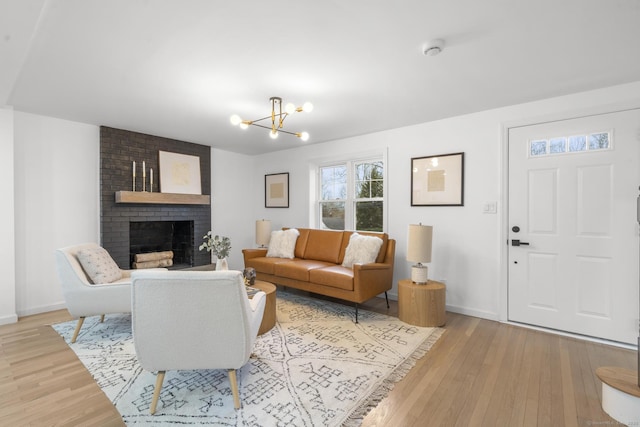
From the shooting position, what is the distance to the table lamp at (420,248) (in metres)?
3.31

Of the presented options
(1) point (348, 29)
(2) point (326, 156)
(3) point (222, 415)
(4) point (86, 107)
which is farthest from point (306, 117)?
(3) point (222, 415)

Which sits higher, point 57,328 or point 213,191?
point 213,191

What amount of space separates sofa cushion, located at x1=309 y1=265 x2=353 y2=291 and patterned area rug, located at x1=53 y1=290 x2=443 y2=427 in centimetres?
40

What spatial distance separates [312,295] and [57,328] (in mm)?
2907

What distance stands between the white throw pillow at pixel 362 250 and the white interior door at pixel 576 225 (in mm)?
1464

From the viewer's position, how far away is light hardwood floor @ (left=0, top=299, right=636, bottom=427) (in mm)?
1772

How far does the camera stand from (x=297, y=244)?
4.63m

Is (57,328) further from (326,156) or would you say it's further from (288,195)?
(326,156)

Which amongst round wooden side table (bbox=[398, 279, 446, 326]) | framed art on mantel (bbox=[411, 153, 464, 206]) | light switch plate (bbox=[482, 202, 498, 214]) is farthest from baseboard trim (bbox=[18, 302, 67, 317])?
light switch plate (bbox=[482, 202, 498, 214])

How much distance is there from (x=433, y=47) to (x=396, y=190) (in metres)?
2.28

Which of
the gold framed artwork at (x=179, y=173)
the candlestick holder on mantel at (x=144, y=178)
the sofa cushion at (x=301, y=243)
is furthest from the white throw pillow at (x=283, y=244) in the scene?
the candlestick holder on mantel at (x=144, y=178)

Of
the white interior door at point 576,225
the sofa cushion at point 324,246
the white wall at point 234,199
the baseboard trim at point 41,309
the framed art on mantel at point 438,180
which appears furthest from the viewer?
the white wall at point 234,199

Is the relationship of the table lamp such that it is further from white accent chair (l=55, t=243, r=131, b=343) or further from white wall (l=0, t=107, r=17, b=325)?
white wall (l=0, t=107, r=17, b=325)

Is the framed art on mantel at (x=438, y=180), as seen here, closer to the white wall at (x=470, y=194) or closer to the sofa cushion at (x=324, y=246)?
the white wall at (x=470, y=194)
